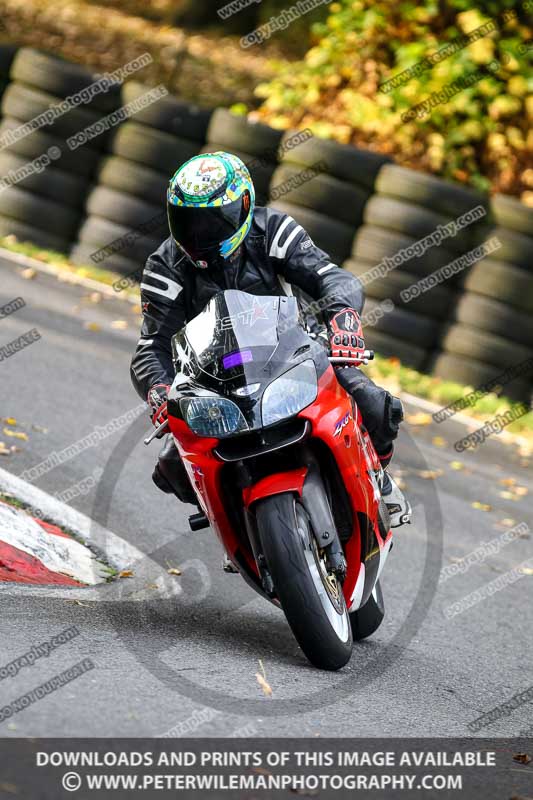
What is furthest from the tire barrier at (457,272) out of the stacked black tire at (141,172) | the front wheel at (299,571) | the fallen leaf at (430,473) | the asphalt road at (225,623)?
the front wheel at (299,571)

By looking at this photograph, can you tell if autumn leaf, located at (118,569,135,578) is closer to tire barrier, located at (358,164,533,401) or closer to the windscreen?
the windscreen

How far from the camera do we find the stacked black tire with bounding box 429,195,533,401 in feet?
34.3

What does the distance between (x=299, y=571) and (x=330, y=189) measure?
295 inches

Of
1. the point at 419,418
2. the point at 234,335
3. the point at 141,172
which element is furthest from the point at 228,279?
the point at 141,172

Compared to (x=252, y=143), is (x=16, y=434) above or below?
above

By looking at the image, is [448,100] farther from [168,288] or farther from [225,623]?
[225,623]

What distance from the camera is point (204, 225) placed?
14.3 ft

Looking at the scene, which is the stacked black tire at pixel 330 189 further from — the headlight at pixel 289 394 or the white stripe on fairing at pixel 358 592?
the headlight at pixel 289 394

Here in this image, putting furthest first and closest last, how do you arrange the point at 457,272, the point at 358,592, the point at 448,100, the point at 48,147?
the point at 448,100 → the point at 48,147 → the point at 457,272 → the point at 358,592

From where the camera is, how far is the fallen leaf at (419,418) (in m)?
9.79

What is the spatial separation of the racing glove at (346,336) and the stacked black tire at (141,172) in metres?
7.00

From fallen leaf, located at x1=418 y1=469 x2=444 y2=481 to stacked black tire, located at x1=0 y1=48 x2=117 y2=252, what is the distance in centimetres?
508
